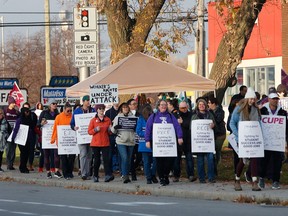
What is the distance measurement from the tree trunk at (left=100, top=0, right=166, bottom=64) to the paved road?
26.7ft

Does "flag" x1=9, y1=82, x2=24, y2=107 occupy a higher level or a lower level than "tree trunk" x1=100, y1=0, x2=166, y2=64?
lower

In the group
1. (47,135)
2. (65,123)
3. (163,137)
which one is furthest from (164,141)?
(47,135)

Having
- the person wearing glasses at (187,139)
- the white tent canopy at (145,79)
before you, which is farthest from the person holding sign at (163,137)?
the white tent canopy at (145,79)

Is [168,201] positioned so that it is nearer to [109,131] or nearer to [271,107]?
[271,107]

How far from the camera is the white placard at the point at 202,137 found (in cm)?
2211

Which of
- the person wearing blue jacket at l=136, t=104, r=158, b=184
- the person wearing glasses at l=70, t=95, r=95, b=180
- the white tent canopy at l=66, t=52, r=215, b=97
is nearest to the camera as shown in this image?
the person wearing blue jacket at l=136, t=104, r=158, b=184

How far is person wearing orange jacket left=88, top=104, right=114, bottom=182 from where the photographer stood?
75.3 feet

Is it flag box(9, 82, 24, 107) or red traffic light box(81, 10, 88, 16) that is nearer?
red traffic light box(81, 10, 88, 16)

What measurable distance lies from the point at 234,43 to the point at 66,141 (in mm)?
5698

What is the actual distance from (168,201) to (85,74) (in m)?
10.8

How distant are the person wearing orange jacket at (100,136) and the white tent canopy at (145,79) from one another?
2406 millimetres

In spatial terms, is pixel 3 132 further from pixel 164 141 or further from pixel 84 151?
pixel 164 141

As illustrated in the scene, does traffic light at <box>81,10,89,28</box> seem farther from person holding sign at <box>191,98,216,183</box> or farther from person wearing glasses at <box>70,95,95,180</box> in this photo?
person holding sign at <box>191,98,216,183</box>

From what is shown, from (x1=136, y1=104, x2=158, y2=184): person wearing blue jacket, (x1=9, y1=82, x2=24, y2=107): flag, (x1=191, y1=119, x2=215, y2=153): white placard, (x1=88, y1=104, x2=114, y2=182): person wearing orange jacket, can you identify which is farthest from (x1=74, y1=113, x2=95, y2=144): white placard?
(x1=9, y1=82, x2=24, y2=107): flag
